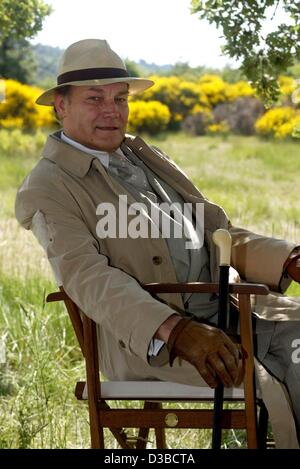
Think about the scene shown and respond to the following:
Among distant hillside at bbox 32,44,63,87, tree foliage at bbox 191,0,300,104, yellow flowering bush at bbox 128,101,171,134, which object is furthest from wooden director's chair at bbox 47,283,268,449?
distant hillside at bbox 32,44,63,87

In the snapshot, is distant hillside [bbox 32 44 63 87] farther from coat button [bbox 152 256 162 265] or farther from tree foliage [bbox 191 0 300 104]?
coat button [bbox 152 256 162 265]

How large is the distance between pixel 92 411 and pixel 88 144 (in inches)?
34.3

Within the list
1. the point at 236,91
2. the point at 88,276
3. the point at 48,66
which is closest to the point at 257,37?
the point at 88,276

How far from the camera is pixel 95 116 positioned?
297 cm

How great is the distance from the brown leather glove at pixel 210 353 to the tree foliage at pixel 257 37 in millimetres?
1838

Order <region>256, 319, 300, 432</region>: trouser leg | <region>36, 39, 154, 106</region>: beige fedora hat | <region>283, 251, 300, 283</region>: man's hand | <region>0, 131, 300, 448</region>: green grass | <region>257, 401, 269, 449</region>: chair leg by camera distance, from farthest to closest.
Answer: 1. <region>0, 131, 300, 448</region>: green grass
2. <region>283, 251, 300, 283</region>: man's hand
3. <region>36, 39, 154, 106</region>: beige fedora hat
4. <region>257, 401, 269, 449</region>: chair leg
5. <region>256, 319, 300, 432</region>: trouser leg

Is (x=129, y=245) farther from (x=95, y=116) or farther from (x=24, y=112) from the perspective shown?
(x=24, y=112)

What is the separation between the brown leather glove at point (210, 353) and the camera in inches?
93.0

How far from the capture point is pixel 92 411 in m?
2.71

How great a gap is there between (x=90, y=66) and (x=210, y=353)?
1.11m

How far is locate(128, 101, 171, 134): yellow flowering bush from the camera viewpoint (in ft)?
54.5

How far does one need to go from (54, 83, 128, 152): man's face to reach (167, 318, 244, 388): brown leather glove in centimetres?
85
